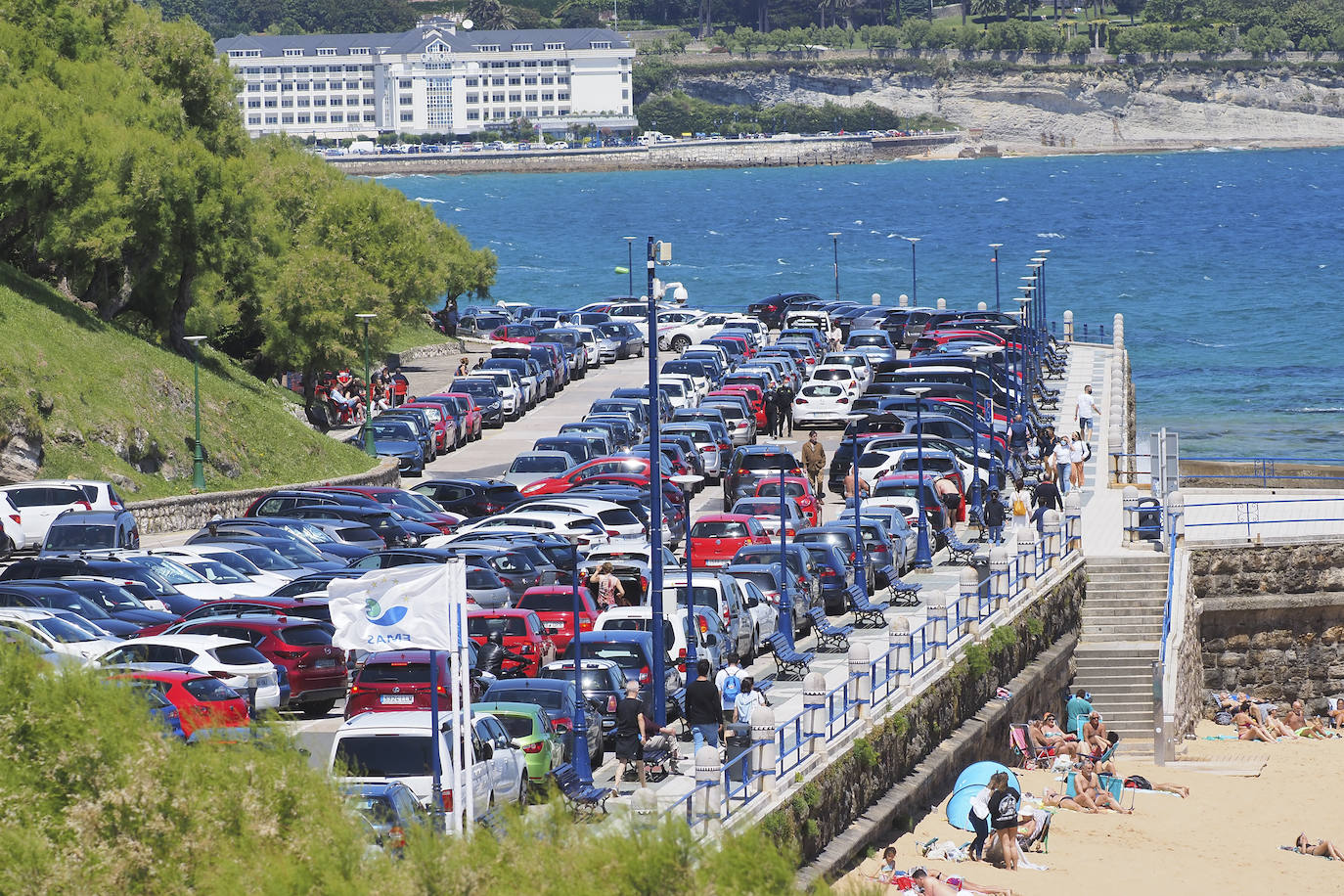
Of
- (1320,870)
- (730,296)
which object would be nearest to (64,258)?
(1320,870)

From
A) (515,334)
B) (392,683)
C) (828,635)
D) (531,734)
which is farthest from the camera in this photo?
(515,334)

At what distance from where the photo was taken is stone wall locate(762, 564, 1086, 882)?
22.1m

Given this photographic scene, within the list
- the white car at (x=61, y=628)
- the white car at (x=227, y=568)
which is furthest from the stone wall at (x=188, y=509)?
the white car at (x=61, y=628)

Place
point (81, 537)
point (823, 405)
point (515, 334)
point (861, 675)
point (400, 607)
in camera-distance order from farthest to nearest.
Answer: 1. point (515, 334)
2. point (823, 405)
3. point (81, 537)
4. point (861, 675)
5. point (400, 607)

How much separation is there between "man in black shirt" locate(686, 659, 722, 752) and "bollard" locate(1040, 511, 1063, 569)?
14161 mm

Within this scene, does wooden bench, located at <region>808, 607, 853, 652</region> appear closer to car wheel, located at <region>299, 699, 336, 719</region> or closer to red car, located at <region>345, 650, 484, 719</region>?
car wheel, located at <region>299, 699, 336, 719</region>

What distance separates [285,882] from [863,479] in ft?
100

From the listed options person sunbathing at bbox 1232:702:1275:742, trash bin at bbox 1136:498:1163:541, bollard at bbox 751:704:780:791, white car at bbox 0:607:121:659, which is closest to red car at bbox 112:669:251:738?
white car at bbox 0:607:121:659

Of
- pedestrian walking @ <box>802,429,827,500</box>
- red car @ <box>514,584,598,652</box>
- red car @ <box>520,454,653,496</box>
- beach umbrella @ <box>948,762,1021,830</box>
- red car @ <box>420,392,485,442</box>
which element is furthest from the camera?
red car @ <box>420,392,485,442</box>

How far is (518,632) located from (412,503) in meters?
14.6

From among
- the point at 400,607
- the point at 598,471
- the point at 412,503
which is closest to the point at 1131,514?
the point at 598,471

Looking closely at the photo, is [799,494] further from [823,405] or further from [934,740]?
[823,405]

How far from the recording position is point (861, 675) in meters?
24.3

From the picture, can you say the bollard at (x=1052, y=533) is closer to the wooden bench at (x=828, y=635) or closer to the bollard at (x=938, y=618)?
the wooden bench at (x=828, y=635)
